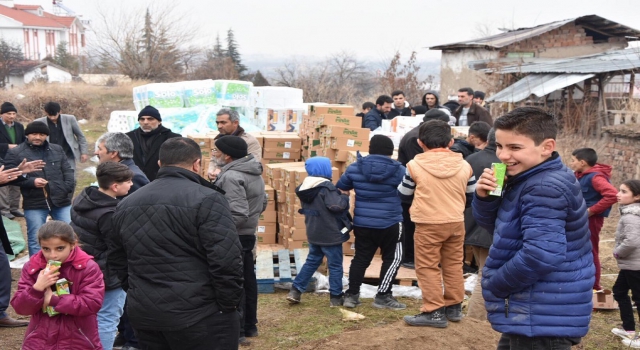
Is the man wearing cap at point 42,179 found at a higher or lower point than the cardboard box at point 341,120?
lower

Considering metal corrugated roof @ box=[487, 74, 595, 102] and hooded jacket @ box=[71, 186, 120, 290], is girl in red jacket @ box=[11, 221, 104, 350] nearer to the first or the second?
hooded jacket @ box=[71, 186, 120, 290]

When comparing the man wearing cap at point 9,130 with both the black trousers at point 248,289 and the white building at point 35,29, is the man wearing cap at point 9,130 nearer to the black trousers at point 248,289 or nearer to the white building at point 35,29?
the black trousers at point 248,289

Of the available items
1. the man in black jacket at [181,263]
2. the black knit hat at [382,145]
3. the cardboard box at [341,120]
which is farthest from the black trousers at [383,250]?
the man in black jacket at [181,263]

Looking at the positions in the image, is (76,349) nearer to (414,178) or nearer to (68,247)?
(68,247)

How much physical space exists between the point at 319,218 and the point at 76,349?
290 centimetres

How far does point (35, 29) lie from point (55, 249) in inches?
3023

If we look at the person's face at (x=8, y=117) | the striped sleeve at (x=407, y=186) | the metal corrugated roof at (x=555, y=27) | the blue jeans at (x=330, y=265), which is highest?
the metal corrugated roof at (x=555, y=27)

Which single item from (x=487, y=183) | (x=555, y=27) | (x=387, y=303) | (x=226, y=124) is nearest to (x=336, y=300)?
(x=387, y=303)

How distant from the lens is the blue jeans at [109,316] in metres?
4.69

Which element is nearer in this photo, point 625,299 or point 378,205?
point 625,299

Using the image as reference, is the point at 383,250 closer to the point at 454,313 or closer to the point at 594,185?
the point at 454,313

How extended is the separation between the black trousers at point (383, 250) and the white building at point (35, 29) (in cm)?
6514

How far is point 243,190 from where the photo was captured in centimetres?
530

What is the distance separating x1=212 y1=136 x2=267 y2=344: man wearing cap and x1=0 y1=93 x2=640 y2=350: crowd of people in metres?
0.01
